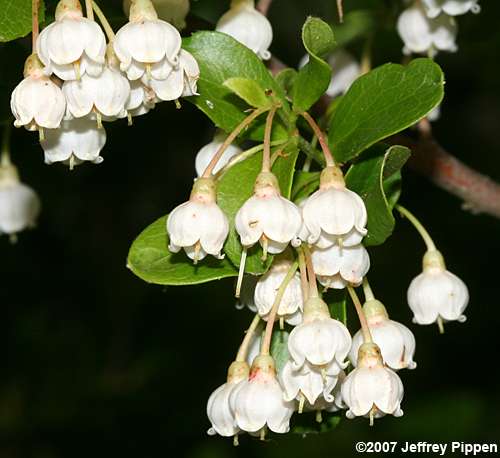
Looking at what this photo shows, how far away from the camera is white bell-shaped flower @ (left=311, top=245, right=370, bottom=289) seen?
1.49m

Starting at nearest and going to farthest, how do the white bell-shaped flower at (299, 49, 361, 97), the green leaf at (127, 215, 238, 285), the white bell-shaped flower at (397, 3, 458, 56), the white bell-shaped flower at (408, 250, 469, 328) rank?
the green leaf at (127, 215, 238, 285) → the white bell-shaped flower at (408, 250, 469, 328) → the white bell-shaped flower at (397, 3, 458, 56) → the white bell-shaped flower at (299, 49, 361, 97)

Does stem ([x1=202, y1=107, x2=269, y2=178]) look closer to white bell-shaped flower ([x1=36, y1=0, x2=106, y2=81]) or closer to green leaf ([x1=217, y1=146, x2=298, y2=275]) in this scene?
green leaf ([x1=217, y1=146, x2=298, y2=275])

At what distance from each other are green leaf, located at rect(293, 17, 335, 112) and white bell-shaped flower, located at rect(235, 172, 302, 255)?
0.18 meters

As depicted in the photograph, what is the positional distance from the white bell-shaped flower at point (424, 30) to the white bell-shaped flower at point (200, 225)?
0.77 metres

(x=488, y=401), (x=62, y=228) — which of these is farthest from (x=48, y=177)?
(x=488, y=401)

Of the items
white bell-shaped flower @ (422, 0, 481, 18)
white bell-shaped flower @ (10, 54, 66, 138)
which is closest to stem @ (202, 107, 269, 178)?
white bell-shaped flower @ (10, 54, 66, 138)

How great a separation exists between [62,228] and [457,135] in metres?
1.60

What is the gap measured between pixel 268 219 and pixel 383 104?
0.28 meters

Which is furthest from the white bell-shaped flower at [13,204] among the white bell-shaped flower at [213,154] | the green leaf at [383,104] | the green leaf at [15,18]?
the green leaf at [383,104]

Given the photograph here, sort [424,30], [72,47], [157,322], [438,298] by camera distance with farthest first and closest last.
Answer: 1. [157,322]
2. [424,30]
3. [438,298]
4. [72,47]

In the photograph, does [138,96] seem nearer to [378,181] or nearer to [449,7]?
[378,181]

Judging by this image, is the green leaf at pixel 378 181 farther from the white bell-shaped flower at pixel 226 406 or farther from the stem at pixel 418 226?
the white bell-shaped flower at pixel 226 406

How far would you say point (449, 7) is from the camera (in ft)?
6.43

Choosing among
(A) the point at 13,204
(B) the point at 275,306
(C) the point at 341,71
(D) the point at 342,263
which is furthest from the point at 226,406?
(C) the point at 341,71
